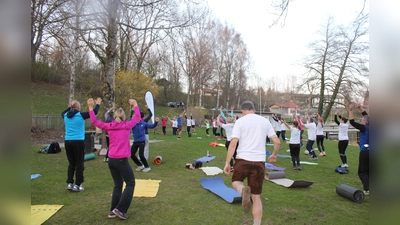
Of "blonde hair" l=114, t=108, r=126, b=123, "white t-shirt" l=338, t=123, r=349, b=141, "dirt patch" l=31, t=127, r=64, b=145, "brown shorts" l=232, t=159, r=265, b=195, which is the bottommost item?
"dirt patch" l=31, t=127, r=64, b=145

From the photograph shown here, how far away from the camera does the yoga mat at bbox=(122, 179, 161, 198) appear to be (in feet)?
19.7

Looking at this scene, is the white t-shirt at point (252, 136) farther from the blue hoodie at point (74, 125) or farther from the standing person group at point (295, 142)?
the standing person group at point (295, 142)

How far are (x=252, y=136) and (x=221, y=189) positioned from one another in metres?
2.72

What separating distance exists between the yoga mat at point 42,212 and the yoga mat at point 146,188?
162 cm

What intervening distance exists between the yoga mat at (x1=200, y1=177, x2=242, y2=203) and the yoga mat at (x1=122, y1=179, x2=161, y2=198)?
1268 mm

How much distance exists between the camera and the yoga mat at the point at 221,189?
5.60 meters

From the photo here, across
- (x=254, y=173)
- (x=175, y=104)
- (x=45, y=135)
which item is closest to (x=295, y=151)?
(x=254, y=173)

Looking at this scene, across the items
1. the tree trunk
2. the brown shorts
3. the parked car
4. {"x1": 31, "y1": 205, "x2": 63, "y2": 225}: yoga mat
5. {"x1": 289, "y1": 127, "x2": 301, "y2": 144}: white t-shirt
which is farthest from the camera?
the parked car

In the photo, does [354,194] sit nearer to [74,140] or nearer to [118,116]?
[118,116]

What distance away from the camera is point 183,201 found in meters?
5.67

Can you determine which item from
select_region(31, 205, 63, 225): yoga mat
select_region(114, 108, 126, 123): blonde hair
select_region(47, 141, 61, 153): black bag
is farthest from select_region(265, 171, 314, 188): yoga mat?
select_region(47, 141, 61, 153): black bag

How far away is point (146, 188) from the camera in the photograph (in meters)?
6.52

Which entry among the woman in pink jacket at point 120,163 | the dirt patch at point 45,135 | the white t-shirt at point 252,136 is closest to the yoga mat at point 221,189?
the white t-shirt at point 252,136

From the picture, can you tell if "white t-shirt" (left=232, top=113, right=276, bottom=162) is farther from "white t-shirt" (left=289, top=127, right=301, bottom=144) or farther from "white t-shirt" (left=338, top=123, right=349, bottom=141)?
"white t-shirt" (left=338, top=123, right=349, bottom=141)
